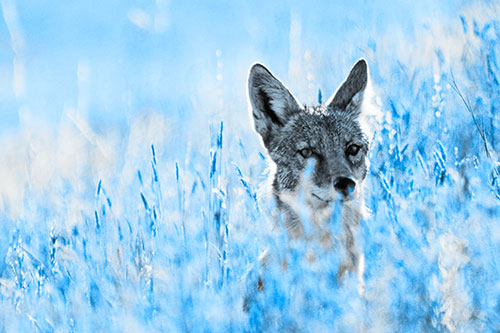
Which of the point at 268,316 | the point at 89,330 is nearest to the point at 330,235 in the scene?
the point at 268,316

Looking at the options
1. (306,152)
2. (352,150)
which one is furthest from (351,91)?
(306,152)

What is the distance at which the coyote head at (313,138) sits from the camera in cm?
393

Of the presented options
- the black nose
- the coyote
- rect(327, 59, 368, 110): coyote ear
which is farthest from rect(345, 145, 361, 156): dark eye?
the black nose

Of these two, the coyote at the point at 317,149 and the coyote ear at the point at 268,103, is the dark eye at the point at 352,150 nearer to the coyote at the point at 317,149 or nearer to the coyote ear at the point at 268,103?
Answer: the coyote at the point at 317,149

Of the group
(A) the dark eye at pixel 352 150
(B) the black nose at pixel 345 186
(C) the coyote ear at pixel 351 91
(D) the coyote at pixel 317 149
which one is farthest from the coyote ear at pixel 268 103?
(B) the black nose at pixel 345 186

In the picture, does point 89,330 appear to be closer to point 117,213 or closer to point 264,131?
point 117,213

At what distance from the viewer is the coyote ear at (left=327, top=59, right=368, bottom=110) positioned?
456 centimetres

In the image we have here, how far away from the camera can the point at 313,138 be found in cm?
438

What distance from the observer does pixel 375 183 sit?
3748mm

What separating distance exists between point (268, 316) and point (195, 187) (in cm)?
144

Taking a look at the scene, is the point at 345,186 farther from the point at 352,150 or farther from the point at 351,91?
the point at 351,91

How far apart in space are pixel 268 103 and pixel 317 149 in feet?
1.76

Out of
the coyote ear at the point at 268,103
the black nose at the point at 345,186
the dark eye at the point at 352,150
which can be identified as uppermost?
the coyote ear at the point at 268,103

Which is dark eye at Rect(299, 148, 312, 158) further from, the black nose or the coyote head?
the black nose
